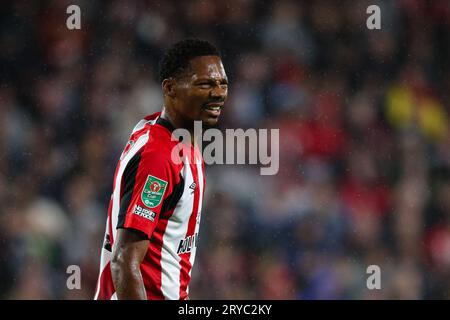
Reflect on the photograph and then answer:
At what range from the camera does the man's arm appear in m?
2.79

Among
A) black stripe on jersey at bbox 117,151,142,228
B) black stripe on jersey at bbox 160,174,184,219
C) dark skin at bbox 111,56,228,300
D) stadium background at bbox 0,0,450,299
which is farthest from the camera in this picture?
stadium background at bbox 0,0,450,299

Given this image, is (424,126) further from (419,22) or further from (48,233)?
(48,233)

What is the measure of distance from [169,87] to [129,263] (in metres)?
0.87

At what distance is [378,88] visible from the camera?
7699 mm

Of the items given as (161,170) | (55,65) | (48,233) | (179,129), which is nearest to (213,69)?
(179,129)

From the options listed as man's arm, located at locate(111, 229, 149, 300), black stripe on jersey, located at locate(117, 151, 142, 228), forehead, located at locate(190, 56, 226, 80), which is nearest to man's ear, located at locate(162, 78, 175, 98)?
forehead, located at locate(190, 56, 226, 80)

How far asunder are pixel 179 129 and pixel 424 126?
486cm

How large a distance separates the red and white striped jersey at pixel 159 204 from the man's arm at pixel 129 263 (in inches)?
1.5

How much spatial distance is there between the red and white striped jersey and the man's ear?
Result: 0.12 metres

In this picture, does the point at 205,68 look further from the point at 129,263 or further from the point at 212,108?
the point at 129,263

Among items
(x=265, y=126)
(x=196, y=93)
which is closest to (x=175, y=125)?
(x=196, y=93)

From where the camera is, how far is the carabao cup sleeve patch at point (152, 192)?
2.89 m

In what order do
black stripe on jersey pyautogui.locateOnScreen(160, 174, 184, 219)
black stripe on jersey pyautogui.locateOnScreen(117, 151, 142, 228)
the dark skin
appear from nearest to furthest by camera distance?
black stripe on jersey pyautogui.locateOnScreen(117, 151, 142, 228) < black stripe on jersey pyautogui.locateOnScreen(160, 174, 184, 219) < the dark skin

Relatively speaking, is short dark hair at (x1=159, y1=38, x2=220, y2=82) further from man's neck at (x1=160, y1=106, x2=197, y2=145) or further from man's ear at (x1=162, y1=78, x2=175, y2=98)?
man's neck at (x1=160, y1=106, x2=197, y2=145)
